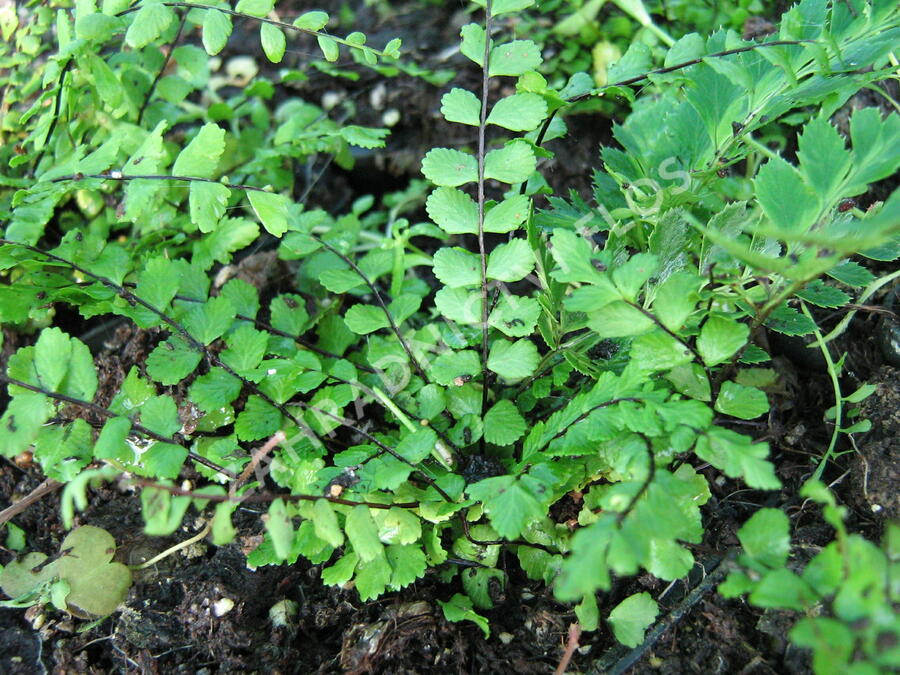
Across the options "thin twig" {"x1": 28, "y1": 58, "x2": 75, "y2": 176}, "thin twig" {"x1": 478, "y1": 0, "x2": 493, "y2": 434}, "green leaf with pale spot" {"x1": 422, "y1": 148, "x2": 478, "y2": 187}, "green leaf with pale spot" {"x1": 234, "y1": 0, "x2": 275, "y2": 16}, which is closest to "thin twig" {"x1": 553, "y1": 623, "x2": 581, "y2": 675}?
"thin twig" {"x1": 478, "y1": 0, "x2": 493, "y2": 434}

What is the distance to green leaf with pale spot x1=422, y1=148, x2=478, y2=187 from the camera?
133 cm

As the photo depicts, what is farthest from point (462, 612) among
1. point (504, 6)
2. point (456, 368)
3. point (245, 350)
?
point (504, 6)

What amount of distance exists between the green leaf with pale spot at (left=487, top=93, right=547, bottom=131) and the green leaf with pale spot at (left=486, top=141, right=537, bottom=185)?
1.5 inches

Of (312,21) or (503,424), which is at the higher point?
(312,21)

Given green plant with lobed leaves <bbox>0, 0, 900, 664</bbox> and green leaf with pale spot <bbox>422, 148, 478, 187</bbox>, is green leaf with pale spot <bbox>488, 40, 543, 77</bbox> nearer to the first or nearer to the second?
green plant with lobed leaves <bbox>0, 0, 900, 664</bbox>

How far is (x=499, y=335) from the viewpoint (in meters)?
1.55

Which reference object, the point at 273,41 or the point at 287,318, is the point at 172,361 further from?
the point at 273,41

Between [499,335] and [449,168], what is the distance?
40 cm

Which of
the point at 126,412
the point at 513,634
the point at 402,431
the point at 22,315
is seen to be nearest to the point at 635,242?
the point at 402,431

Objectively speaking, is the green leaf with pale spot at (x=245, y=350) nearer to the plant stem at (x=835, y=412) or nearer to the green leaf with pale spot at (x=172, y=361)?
the green leaf with pale spot at (x=172, y=361)

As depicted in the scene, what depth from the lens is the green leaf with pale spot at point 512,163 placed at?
1.30m

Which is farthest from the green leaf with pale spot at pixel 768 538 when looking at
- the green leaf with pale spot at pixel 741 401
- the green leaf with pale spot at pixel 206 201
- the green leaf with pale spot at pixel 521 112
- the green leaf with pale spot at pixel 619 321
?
the green leaf with pale spot at pixel 206 201

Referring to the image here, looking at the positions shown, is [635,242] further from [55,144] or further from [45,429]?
[55,144]

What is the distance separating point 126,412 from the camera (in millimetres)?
1401
